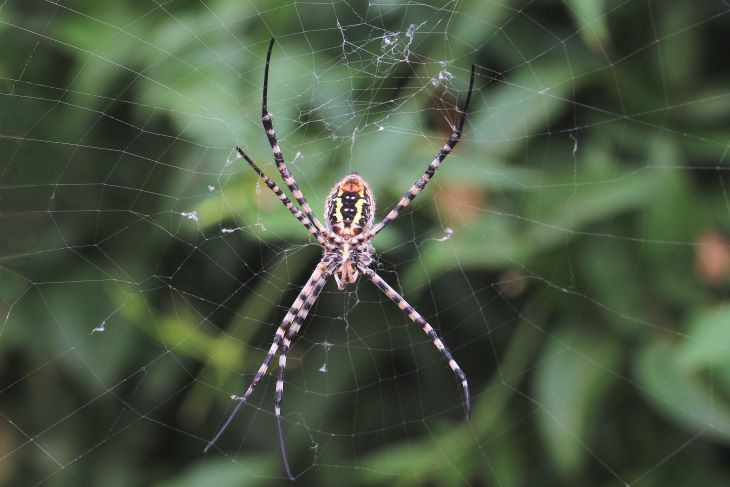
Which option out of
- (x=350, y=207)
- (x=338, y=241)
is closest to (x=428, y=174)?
(x=350, y=207)

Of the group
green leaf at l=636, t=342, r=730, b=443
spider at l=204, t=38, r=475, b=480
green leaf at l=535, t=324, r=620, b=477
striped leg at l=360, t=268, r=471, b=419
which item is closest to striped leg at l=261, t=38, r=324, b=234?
spider at l=204, t=38, r=475, b=480

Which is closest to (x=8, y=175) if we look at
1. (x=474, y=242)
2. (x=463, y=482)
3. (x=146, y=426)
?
(x=146, y=426)

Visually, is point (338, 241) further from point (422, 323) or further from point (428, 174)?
point (428, 174)

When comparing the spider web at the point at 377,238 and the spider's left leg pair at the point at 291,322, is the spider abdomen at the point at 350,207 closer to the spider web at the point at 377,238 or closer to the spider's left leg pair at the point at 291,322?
the spider web at the point at 377,238

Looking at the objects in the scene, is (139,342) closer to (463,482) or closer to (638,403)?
(463,482)

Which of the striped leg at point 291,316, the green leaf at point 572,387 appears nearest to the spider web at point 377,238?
the green leaf at point 572,387

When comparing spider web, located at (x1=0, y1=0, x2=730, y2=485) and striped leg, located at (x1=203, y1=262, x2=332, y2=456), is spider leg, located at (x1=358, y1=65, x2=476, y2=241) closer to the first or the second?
spider web, located at (x1=0, y1=0, x2=730, y2=485)
